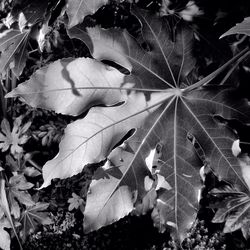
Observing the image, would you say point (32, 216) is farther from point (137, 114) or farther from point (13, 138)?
point (137, 114)

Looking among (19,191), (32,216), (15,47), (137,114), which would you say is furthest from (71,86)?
(32,216)

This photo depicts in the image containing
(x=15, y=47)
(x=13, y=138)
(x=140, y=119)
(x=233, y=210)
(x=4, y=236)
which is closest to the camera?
(x=140, y=119)

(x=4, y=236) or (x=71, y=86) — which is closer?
(x=71, y=86)

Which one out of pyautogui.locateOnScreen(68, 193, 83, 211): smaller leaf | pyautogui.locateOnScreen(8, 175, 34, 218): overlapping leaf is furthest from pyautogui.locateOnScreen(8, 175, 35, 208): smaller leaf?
pyautogui.locateOnScreen(68, 193, 83, 211): smaller leaf

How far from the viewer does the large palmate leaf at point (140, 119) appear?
97cm

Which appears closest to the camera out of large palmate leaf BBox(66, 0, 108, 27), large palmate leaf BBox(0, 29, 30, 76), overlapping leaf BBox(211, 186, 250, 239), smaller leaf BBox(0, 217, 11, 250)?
large palmate leaf BBox(66, 0, 108, 27)

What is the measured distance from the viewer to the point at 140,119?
3.43 feet

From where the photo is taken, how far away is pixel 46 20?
3.43ft

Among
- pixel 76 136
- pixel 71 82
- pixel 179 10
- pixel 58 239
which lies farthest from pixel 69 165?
pixel 58 239

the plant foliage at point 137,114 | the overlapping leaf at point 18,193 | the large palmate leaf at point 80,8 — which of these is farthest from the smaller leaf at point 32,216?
the large palmate leaf at point 80,8

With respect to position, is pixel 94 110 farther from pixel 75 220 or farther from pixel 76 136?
pixel 75 220

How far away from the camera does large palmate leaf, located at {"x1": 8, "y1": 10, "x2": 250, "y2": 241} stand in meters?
0.97

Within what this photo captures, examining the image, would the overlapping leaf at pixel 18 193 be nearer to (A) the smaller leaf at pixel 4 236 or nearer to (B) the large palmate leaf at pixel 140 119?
(A) the smaller leaf at pixel 4 236

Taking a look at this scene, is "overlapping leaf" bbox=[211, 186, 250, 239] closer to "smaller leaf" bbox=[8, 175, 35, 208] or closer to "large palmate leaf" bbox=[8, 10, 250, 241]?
"large palmate leaf" bbox=[8, 10, 250, 241]
